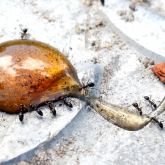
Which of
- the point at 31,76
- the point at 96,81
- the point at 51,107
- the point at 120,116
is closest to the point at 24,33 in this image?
the point at 31,76

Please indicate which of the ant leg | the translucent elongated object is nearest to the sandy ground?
the translucent elongated object

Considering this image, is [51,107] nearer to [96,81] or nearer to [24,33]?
[96,81]

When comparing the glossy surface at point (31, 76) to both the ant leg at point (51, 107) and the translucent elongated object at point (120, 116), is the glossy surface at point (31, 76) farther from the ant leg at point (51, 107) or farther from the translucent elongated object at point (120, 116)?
the translucent elongated object at point (120, 116)

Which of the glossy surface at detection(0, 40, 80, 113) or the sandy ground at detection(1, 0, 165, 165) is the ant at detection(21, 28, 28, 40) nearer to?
the sandy ground at detection(1, 0, 165, 165)

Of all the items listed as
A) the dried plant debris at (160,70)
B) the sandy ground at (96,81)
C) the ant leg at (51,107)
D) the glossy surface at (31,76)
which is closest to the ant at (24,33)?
the sandy ground at (96,81)

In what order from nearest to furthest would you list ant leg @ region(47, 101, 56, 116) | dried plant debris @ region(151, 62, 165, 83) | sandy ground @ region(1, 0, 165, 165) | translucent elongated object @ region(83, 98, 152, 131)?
1. sandy ground @ region(1, 0, 165, 165)
2. ant leg @ region(47, 101, 56, 116)
3. translucent elongated object @ region(83, 98, 152, 131)
4. dried plant debris @ region(151, 62, 165, 83)

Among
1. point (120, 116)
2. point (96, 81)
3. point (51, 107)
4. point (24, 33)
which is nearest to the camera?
point (51, 107)

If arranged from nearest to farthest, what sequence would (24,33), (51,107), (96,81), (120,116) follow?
(51,107), (120,116), (96,81), (24,33)
